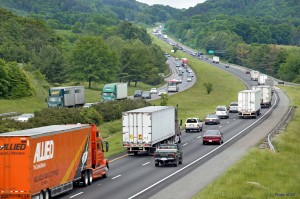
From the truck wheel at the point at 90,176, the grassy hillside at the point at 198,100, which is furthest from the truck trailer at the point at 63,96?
the truck wheel at the point at 90,176

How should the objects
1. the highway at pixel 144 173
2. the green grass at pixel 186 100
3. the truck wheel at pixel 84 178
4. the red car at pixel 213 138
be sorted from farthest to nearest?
the green grass at pixel 186 100 < the red car at pixel 213 138 < the truck wheel at pixel 84 178 < the highway at pixel 144 173

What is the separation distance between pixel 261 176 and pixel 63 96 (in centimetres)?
5535

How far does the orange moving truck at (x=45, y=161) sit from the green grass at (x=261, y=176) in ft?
22.5

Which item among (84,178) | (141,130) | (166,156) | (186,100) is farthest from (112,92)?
(84,178)

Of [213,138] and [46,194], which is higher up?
[46,194]

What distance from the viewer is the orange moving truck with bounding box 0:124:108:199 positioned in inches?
1283

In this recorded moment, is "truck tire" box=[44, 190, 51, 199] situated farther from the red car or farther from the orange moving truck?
the red car

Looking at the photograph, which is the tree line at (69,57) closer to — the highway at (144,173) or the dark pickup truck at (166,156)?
the highway at (144,173)

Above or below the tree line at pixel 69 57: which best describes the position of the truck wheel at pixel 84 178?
below

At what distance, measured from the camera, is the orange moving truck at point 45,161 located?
32594 millimetres

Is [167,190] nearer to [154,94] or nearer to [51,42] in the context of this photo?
[154,94]

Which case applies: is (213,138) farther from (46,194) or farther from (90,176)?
(46,194)

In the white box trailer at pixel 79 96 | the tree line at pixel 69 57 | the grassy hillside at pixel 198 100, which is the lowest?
the grassy hillside at pixel 198 100

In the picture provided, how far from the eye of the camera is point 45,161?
34469 millimetres
